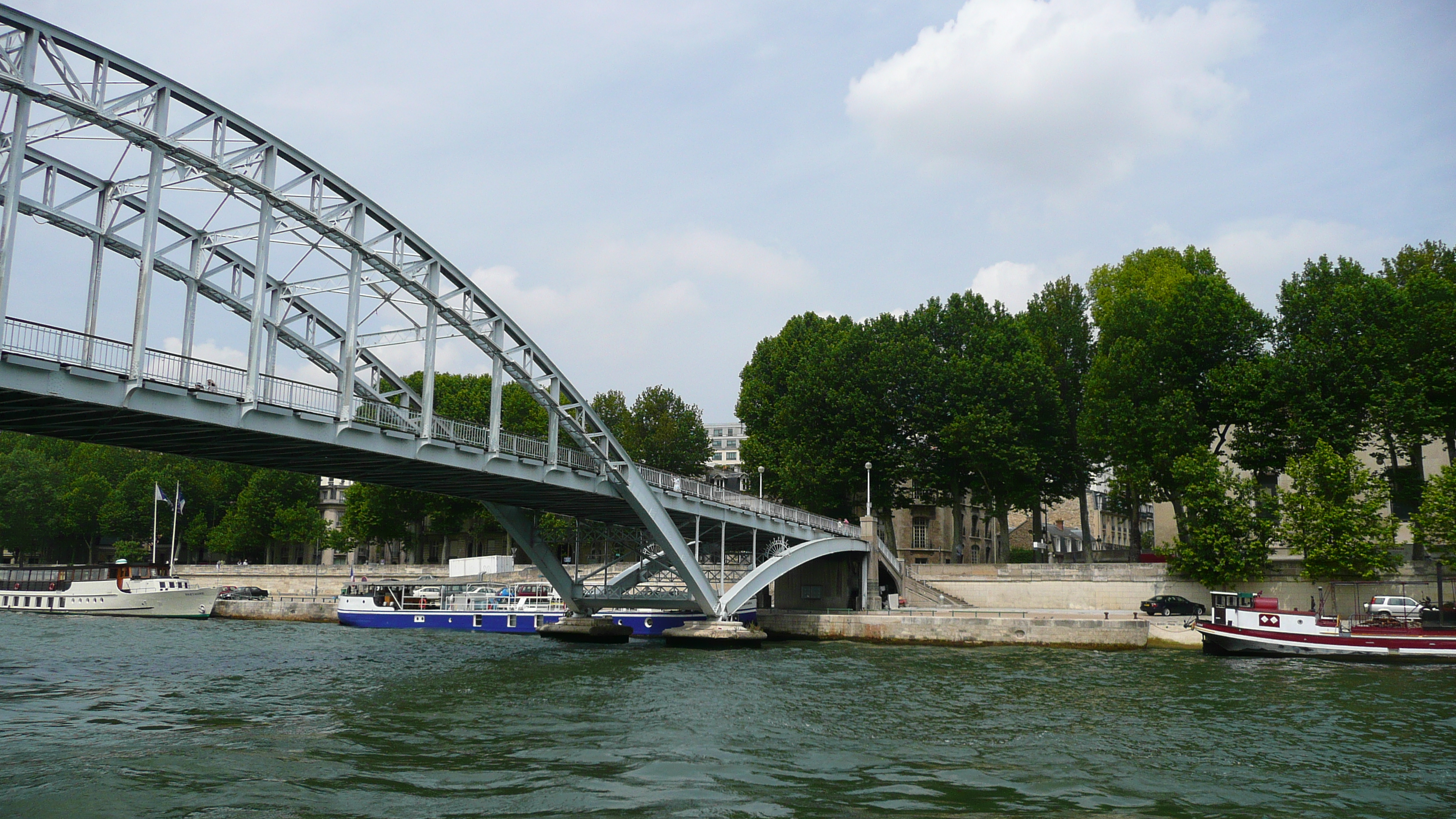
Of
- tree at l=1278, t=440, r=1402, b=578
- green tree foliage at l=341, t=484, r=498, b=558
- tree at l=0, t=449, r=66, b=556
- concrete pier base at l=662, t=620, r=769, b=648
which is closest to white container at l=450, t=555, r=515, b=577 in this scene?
green tree foliage at l=341, t=484, r=498, b=558

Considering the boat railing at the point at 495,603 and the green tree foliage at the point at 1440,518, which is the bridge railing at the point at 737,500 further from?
the green tree foliage at the point at 1440,518

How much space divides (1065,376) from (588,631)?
35.3m

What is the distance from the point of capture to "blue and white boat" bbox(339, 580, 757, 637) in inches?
2158

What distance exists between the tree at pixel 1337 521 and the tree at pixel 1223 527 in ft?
5.20

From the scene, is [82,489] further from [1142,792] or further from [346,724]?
[1142,792]

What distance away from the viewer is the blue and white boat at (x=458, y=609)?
5481cm

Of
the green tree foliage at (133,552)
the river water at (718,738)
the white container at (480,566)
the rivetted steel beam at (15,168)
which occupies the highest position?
the rivetted steel beam at (15,168)

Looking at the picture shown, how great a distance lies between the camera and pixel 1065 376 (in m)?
66.1

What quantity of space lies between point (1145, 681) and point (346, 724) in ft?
70.8

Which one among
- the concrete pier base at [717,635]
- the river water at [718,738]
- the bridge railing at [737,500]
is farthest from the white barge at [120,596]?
the concrete pier base at [717,635]

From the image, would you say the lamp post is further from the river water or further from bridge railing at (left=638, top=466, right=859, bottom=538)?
the river water

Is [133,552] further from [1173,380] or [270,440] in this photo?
[1173,380]

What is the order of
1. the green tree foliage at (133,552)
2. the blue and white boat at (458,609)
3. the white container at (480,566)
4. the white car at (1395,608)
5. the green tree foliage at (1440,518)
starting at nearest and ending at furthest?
the white car at (1395,608)
the green tree foliage at (1440,518)
the blue and white boat at (458,609)
the white container at (480,566)
the green tree foliage at (133,552)

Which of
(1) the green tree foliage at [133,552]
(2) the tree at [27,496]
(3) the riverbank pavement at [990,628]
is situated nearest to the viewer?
(3) the riverbank pavement at [990,628]
